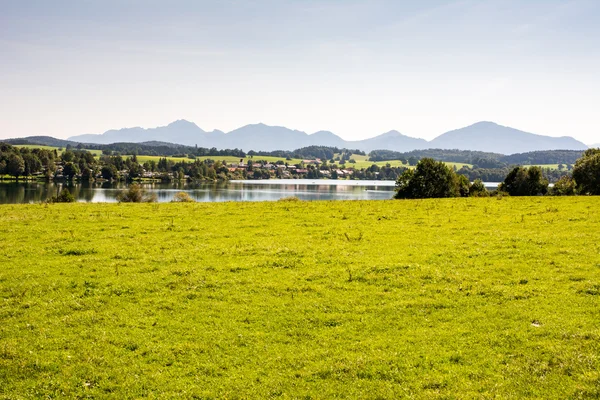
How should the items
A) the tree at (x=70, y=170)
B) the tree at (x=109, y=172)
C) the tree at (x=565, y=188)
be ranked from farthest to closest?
1. the tree at (x=109, y=172)
2. the tree at (x=70, y=170)
3. the tree at (x=565, y=188)

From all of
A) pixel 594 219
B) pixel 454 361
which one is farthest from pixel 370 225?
pixel 454 361

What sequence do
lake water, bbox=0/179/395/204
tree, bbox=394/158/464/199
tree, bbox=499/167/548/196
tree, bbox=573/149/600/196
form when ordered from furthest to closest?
→ lake water, bbox=0/179/395/204 < tree, bbox=499/167/548/196 < tree, bbox=394/158/464/199 < tree, bbox=573/149/600/196

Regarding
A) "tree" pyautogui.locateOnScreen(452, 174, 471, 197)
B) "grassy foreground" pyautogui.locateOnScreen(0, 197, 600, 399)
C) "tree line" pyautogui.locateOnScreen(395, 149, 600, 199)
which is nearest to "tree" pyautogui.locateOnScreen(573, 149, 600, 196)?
"tree line" pyautogui.locateOnScreen(395, 149, 600, 199)

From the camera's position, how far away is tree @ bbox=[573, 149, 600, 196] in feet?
175

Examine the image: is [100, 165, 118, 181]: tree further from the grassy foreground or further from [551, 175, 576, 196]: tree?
the grassy foreground

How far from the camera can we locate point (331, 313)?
37.2ft

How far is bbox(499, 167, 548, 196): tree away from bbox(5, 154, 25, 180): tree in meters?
170

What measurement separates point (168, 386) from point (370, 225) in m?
17.2

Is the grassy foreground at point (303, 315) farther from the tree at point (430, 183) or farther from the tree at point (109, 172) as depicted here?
the tree at point (109, 172)

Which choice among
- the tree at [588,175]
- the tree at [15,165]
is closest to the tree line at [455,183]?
the tree at [588,175]

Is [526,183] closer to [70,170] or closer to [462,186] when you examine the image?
[462,186]

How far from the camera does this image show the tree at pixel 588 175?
53.3 metres

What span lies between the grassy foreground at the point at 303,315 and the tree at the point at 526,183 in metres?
52.0

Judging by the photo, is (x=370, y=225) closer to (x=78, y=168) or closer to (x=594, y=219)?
(x=594, y=219)
